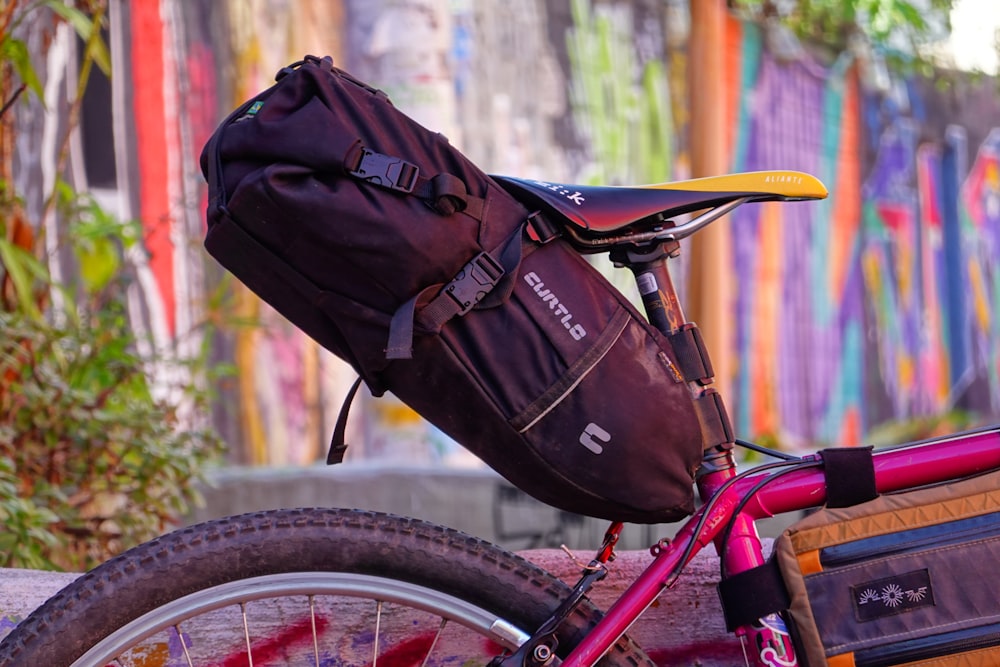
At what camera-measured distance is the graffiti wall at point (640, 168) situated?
4.44 metres

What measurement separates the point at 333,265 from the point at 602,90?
5.60 m

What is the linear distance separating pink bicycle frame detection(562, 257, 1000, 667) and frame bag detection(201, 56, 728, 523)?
0.06 meters

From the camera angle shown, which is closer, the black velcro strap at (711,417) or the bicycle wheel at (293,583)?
the bicycle wheel at (293,583)

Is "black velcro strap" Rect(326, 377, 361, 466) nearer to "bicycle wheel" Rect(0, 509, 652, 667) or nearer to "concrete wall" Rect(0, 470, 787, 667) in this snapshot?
"bicycle wheel" Rect(0, 509, 652, 667)

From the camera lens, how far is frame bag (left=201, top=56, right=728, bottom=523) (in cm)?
130

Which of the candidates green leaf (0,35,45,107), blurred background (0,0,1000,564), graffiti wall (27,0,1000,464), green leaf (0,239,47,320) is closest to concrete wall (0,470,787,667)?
blurred background (0,0,1000,564)

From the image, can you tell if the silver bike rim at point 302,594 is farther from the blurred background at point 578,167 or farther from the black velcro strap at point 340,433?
the blurred background at point 578,167

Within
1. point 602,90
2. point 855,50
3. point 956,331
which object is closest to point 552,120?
point 602,90

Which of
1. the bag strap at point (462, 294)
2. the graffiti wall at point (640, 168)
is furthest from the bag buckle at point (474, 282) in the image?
the graffiti wall at point (640, 168)

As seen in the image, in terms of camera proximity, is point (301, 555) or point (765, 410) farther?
point (765, 410)

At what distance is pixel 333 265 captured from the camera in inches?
52.5

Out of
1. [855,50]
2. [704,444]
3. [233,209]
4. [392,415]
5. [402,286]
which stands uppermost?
[855,50]

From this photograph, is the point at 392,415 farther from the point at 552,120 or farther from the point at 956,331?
the point at 956,331

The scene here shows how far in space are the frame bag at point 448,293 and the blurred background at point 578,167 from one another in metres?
1.31
